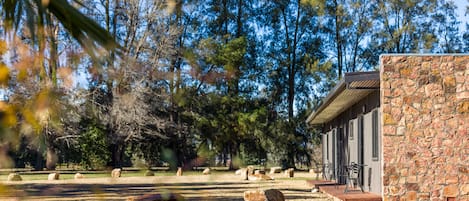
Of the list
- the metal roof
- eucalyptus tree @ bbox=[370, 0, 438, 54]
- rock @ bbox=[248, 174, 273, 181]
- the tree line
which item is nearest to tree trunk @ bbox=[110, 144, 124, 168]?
the tree line

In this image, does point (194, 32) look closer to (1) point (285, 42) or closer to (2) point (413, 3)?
(1) point (285, 42)

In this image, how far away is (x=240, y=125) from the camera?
1097 inches

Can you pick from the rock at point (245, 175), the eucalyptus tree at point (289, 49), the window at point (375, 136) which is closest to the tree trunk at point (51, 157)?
the window at point (375, 136)

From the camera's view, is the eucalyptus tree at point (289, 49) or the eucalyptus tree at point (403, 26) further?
the eucalyptus tree at point (289, 49)

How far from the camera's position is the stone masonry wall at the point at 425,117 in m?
8.70

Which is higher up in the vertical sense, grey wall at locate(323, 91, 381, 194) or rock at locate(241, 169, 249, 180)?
grey wall at locate(323, 91, 381, 194)

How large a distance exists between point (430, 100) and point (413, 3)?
21029mm

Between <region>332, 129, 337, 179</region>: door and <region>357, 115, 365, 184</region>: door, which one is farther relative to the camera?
<region>332, 129, 337, 179</region>: door

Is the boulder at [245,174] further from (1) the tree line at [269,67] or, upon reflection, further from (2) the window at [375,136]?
(2) the window at [375,136]

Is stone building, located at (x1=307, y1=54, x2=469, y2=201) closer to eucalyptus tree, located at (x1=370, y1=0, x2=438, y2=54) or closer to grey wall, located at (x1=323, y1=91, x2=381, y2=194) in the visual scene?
grey wall, located at (x1=323, y1=91, x2=381, y2=194)

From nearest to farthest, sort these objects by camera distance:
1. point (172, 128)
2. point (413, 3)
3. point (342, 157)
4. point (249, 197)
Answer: point (249, 197)
point (342, 157)
point (172, 128)
point (413, 3)

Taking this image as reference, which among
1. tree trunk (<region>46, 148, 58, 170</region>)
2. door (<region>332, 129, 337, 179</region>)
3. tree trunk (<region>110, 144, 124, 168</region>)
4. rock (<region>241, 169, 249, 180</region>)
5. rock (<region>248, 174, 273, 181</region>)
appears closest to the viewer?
tree trunk (<region>46, 148, 58, 170</region>)

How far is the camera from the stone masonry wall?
28.6 ft

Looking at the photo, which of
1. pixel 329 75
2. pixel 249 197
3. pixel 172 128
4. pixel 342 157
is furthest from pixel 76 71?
pixel 329 75
